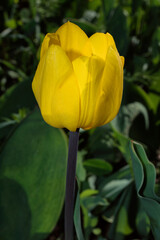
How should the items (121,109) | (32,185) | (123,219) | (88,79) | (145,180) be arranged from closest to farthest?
(88,79), (145,180), (32,185), (123,219), (121,109)

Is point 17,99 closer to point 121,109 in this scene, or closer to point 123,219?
point 121,109

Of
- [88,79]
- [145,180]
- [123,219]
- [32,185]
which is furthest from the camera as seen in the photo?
[123,219]

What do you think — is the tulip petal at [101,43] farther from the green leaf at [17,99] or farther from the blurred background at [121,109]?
the green leaf at [17,99]

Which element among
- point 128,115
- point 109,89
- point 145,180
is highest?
point 109,89

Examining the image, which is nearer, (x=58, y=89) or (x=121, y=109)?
(x=58, y=89)

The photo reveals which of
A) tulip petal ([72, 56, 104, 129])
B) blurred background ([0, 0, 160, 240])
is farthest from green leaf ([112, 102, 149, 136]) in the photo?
tulip petal ([72, 56, 104, 129])

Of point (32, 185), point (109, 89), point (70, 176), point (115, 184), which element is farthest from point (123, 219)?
point (109, 89)

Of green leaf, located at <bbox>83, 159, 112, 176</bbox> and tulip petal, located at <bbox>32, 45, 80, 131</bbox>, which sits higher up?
tulip petal, located at <bbox>32, 45, 80, 131</bbox>

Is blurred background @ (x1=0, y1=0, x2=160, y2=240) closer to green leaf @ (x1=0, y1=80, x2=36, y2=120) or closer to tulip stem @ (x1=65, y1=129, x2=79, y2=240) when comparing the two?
green leaf @ (x1=0, y1=80, x2=36, y2=120)
